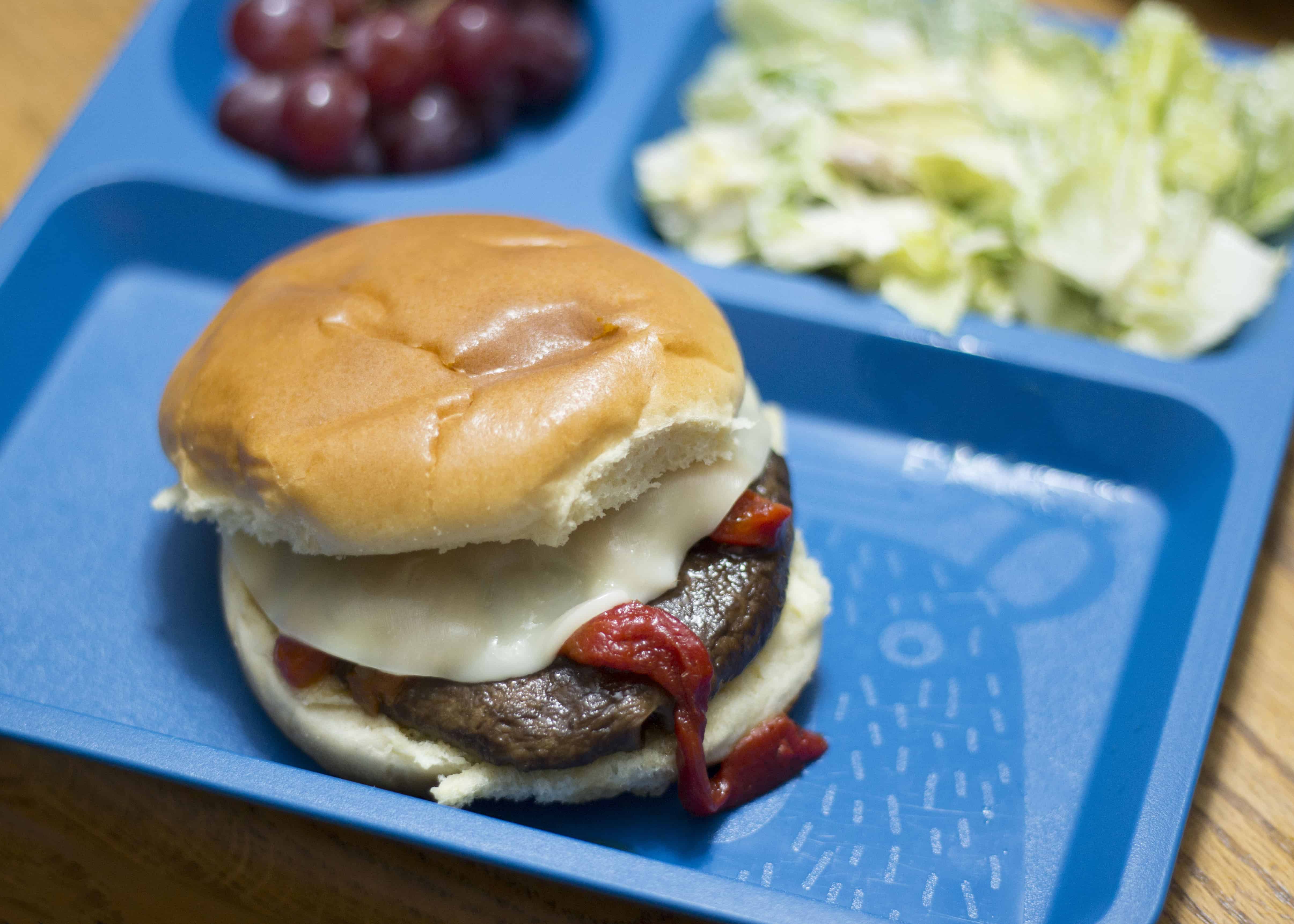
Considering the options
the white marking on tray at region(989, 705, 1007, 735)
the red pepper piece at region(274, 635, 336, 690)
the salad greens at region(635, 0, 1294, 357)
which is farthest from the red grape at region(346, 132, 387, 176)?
the white marking on tray at region(989, 705, 1007, 735)

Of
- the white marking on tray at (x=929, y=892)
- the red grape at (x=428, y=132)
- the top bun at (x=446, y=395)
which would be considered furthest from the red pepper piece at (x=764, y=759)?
the red grape at (x=428, y=132)

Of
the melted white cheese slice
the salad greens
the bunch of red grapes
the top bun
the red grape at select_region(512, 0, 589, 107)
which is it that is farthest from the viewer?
the red grape at select_region(512, 0, 589, 107)

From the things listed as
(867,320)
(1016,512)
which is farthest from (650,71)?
(1016,512)

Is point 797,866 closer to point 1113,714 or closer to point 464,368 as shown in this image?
point 1113,714

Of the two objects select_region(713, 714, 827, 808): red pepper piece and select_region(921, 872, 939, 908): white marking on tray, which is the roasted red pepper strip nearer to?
select_region(713, 714, 827, 808): red pepper piece

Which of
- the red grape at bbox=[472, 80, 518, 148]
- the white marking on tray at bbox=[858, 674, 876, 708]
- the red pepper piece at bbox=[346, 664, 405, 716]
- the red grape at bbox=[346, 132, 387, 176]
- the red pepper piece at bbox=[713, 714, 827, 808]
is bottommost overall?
the white marking on tray at bbox=[858, 674, 876, 708]

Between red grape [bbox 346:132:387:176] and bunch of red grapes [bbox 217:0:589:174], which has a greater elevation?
bunch of red grapes [bbox 217:0:589:174]

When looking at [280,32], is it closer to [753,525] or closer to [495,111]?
[495,111]
